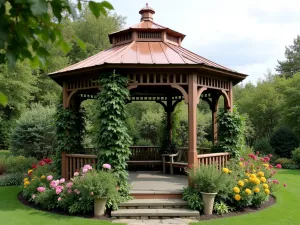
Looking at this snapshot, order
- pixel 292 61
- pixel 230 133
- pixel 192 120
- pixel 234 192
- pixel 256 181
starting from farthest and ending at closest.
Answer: pixel 292 61 < pixel 230 133 < pixel 192 120 < pixel 256 181 < pixel 234 192

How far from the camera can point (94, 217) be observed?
6.71 m

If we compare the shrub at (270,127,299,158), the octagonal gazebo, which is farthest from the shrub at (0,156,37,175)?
the shrub at (270,127,299,158)

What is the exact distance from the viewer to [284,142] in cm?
1925

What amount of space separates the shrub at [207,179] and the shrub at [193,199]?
16cm

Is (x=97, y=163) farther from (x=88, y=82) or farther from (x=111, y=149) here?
(x=88, y=82)

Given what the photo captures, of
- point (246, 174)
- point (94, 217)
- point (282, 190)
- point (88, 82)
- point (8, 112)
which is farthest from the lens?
point (8, 112)

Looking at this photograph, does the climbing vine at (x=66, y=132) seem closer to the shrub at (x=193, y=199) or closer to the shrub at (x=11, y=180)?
the shrub at (x=11, y=180)

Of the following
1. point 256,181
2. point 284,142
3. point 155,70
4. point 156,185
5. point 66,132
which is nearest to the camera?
point 256,181

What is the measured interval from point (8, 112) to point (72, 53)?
8750 millimetres

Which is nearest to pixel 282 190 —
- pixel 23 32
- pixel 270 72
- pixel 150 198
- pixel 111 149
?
pixel 150 198

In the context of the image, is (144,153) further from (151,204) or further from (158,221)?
(158,221)

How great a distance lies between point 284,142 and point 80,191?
1636cm

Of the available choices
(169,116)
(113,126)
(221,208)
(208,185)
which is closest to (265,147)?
(169,116)

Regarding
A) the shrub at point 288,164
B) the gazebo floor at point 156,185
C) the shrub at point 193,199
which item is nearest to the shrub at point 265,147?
the shrub at point 288,164
